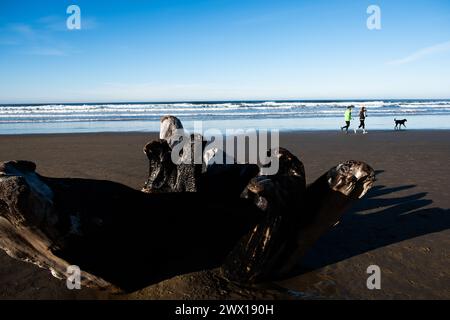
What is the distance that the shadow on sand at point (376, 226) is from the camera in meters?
4.36

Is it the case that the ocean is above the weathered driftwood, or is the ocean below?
above

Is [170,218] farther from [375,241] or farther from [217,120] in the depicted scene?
[217,120]

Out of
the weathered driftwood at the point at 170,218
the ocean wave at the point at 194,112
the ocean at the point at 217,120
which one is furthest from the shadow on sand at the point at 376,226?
the ocean wave at the point at 194,112

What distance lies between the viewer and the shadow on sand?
436 centimetres

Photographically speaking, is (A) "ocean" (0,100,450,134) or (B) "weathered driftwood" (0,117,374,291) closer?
(B) "weathered driftwood" (0,117,374,291)

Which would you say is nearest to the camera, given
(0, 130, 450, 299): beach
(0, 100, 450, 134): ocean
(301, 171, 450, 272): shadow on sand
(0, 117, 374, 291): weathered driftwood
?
(0, 117, 374, 291): weathered driftwood

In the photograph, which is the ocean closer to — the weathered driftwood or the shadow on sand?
the shadow on sand

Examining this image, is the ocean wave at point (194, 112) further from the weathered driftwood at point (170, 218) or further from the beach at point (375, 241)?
the weathered driftwood at point (170, 218)

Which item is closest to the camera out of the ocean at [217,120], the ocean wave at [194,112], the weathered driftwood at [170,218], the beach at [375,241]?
the weathered driftwood at [170,218]

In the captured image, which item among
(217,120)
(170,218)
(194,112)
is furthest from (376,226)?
(194,112)

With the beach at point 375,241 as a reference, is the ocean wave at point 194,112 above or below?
above

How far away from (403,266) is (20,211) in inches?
151

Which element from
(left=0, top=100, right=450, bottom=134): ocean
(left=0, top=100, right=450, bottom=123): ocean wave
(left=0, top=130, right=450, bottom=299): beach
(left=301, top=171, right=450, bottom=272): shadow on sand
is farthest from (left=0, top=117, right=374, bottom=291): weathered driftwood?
(left=0, top=100, right=450, bottom=123): ocean wave
